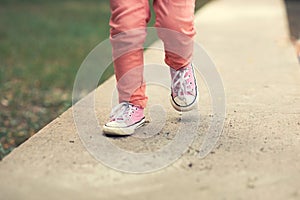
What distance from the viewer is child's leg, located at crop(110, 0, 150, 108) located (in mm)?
2559

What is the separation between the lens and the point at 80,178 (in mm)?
2076

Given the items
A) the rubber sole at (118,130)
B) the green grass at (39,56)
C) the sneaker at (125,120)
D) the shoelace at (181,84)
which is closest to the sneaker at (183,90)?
the shoelace at (181,84)

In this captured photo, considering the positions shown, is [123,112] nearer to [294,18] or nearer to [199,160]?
[199,160]

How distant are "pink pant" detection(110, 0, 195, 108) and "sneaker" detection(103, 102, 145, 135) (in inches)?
1.4

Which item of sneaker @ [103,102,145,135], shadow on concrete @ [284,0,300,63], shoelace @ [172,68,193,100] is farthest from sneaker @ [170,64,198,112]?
shadow on concrete @ [284,0,300,63]

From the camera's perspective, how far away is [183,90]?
2.75 m

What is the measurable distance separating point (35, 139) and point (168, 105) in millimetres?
790

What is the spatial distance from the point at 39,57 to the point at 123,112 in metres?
4.07

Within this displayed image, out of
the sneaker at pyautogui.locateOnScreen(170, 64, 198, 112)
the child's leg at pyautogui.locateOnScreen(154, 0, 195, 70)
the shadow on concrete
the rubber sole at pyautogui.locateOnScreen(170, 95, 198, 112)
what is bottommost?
the shadow on concrete

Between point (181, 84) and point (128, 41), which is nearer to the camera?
point (128, 41)

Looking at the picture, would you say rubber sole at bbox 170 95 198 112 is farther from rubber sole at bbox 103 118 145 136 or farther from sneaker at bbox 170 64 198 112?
rubber sole at bbox 103 118 145 136

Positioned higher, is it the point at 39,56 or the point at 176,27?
the point at 176,27

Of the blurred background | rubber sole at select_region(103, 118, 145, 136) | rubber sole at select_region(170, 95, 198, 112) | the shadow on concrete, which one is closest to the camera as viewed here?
rubber sole at select_region(103, 118, 145, 136)

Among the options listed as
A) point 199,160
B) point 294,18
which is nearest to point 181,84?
point 199,160
